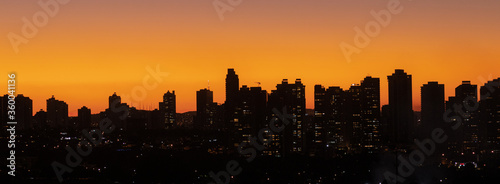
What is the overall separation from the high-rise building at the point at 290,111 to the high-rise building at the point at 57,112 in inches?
1063

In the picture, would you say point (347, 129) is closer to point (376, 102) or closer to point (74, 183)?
point (376, 102)

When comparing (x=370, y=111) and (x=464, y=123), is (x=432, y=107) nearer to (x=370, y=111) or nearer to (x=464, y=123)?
(x=464, y=123)

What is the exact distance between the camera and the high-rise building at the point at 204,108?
9581 centimetres

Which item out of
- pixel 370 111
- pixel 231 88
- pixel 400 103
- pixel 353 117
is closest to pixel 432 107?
pixel 400 103

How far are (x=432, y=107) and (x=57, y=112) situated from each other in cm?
4855

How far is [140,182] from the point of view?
125 ft

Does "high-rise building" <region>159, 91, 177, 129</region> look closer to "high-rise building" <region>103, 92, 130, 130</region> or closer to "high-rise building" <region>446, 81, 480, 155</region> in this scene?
"high-rise building" <region>103, 92, 130, 130</region>

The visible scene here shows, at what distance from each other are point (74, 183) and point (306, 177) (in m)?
17.5

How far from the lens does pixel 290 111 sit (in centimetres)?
7712

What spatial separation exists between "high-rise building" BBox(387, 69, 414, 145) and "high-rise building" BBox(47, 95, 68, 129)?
134ft

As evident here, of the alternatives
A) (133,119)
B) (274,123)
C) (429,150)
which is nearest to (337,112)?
(274,123)

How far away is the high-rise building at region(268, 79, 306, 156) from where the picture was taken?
7288 centimetres

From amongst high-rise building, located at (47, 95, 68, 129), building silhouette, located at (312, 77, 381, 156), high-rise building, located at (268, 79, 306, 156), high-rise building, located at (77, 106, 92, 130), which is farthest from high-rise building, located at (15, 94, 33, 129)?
building silhouette, located at (312, 77, 381, 156)

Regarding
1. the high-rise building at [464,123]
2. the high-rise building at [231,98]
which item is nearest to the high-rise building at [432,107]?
the high-rise building at [464,123]
